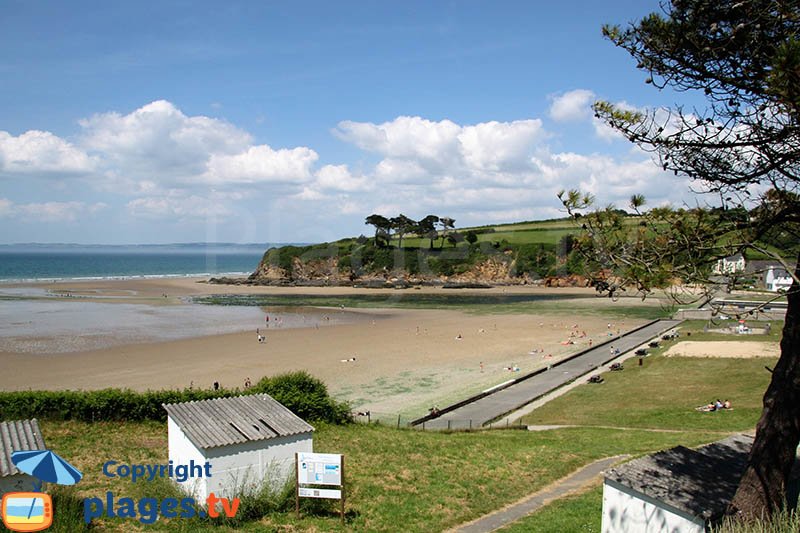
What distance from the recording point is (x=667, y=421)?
21.7 m

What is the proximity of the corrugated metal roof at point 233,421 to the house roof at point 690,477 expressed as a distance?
6.44 meters

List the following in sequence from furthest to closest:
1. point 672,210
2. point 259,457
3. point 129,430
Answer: point 129,430 → point 259,457 → point 672,210

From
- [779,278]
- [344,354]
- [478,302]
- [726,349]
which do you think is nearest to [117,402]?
[779,278]

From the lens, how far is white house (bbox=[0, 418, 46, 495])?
8.82 metres

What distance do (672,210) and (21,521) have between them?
1042cm

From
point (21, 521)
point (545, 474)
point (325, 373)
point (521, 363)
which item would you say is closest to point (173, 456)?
point (21, 521)

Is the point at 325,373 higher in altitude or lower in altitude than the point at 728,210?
lower

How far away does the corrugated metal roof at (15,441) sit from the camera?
8.91m

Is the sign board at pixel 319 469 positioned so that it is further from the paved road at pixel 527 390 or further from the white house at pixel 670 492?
the paved road at pixel 527 390

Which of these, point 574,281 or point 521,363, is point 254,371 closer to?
point 521,363

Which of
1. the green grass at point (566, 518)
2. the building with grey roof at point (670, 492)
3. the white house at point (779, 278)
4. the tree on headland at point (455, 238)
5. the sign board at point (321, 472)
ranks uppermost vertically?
the tree on headland at point (455, 238)

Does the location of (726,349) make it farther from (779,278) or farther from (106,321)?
(106,321)

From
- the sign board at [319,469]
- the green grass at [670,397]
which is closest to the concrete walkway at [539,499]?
the sign board at [319,469]

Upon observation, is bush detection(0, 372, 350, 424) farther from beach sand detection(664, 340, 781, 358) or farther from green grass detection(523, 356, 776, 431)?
beach sand detection(664, 340, 781, 358)
